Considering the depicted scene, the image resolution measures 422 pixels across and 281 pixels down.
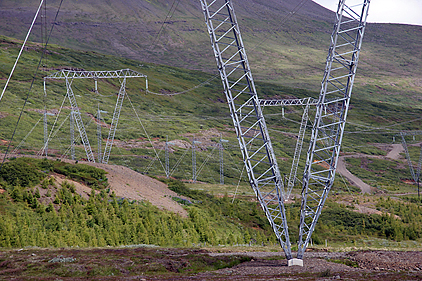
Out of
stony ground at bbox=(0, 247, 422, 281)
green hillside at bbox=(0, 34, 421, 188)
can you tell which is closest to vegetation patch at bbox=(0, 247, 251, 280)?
stony ground at bbox=(0, 247, 422, 281)

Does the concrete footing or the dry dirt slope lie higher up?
the dry dirt slope

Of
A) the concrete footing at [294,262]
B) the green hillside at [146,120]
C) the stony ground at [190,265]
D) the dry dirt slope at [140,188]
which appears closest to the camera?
the stony ground at [190,265]

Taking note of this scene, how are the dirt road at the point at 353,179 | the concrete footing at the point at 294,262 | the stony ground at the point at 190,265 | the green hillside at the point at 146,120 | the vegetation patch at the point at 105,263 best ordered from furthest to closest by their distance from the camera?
the green hillside at the point at 146,120, the dirt road at the point at 353,179, the concrete footing at the point at 294,262, the vegetation patch at the point at 105,263, the stony ground at the point at 190,265

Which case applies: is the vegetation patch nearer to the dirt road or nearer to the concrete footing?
the concrete footing

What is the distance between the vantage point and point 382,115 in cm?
19300

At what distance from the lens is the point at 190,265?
2109 centimetres

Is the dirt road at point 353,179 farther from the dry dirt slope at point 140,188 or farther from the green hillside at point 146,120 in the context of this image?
the dry dirt slope at point 140,188

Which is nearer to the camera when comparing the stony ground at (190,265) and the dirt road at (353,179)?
the stony ground at (190,265)

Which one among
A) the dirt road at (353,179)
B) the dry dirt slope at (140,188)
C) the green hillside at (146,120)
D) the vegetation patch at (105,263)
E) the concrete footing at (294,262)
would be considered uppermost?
the green hillside at (146,120)

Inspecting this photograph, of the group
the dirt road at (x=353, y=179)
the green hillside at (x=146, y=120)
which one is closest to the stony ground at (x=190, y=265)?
the green hillside at (x=146, y=120)

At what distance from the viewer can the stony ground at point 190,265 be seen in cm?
1736

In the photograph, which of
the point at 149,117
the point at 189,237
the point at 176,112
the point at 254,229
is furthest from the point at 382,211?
the point at 176,112

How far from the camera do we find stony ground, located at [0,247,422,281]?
17.4 m

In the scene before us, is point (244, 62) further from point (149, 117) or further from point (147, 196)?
point (149, 117)
